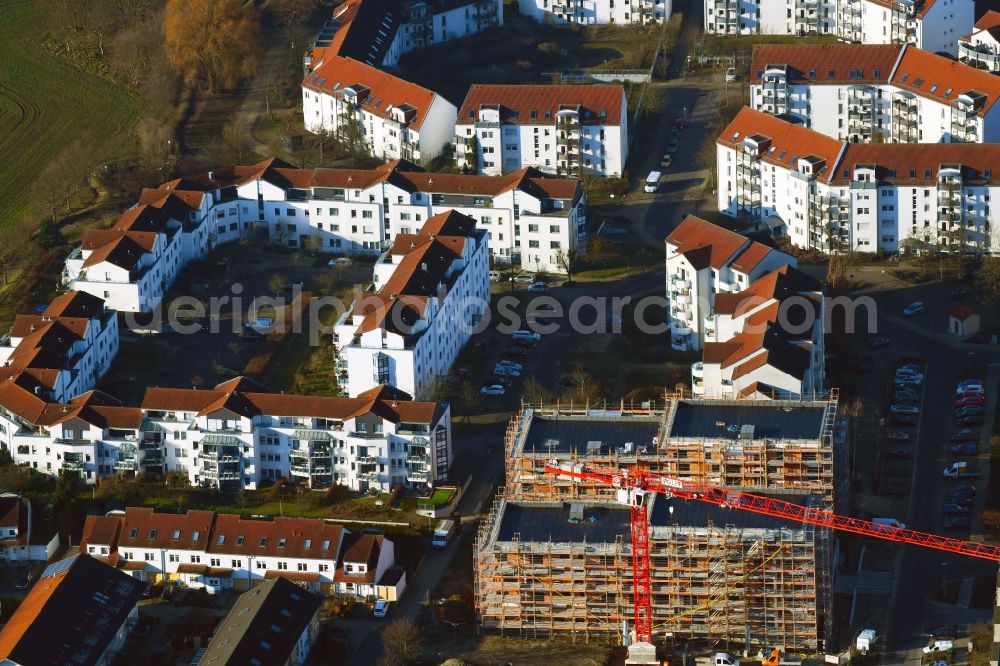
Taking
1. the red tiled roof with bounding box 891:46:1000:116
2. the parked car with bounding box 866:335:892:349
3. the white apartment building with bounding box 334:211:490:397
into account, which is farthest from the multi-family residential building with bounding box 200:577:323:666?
the red tiled roof with bounding box 891:46:1000:116

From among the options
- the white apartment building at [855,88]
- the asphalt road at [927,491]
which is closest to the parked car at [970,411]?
the asphalt road at [927,491]

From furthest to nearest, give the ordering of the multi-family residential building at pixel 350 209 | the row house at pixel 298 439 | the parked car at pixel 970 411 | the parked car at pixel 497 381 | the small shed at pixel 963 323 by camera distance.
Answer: the multi-family residential building at pixel 350 209 < the small shed at pixel 963 323 < the parked car at pixel 497 381 < the parked car at pixel 970 411 < the row house at pixel 298 439

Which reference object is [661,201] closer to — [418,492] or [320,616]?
[418,492]

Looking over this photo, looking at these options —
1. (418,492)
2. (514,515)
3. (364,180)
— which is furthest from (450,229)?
(514,515)

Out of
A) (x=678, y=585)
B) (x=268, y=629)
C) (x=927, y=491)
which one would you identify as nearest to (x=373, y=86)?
(x=927, y=491)

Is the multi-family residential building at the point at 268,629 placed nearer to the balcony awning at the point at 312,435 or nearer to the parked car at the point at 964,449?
the balcony awning at the point at 312,435

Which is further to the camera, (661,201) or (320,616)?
(661,201)

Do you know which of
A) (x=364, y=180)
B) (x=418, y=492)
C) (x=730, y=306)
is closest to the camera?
(x=418, y=492)
